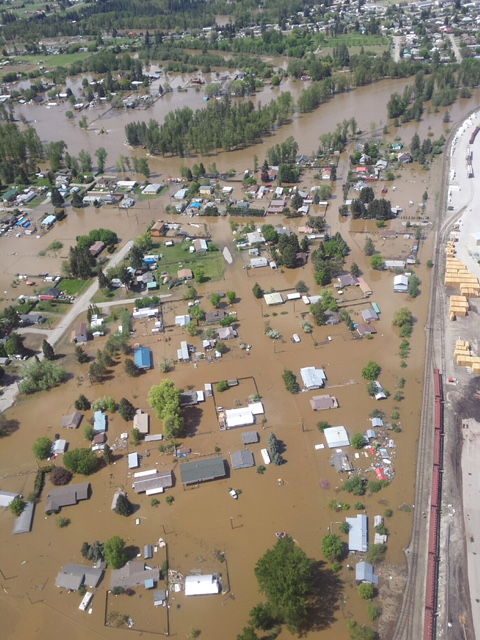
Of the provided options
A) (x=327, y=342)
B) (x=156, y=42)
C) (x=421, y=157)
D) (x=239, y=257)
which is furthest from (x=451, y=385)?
(x=156, y=42)

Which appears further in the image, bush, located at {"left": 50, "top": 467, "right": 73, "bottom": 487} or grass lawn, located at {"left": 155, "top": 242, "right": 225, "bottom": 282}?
grass lawn, located at {"left": 155, "top": 242, "right": 225, "bottom": 282}

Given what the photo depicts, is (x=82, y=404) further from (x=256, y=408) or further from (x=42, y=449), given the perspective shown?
(x=256, y=408)

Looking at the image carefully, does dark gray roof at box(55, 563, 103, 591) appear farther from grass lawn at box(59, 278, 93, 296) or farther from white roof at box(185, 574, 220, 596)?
grass lawn at box(59, 278, 93, 296)

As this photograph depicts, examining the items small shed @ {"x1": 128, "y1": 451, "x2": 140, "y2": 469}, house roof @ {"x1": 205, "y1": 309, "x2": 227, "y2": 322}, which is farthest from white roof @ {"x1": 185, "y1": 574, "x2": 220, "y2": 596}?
house roof @ {"x1": 205, "y1": 309, "x2": 227, "y2": 322}

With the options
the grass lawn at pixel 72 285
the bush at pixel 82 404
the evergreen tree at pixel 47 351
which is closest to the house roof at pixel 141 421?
the bush at pixel 82 404

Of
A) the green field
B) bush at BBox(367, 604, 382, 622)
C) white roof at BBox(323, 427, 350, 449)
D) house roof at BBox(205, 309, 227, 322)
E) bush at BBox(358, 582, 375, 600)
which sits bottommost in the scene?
bush at BBox(367, 604, 382, 622)

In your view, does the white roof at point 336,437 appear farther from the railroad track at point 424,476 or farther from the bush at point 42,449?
the bush at point 42,449

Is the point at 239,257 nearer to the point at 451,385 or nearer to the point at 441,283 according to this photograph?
the point at 441,283
